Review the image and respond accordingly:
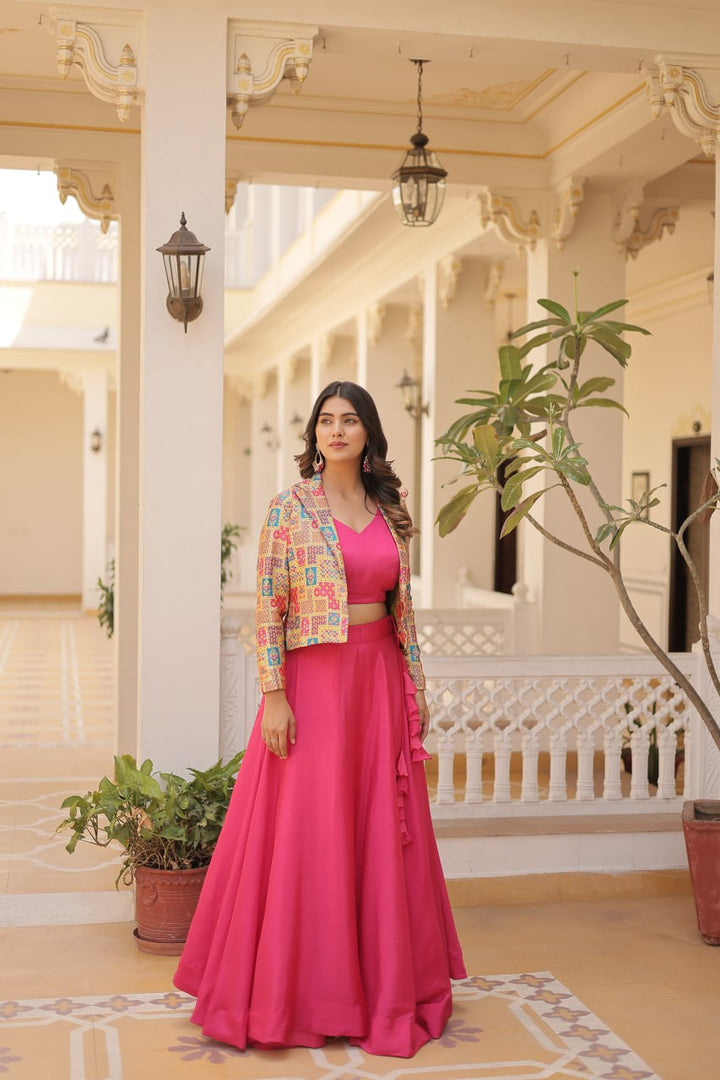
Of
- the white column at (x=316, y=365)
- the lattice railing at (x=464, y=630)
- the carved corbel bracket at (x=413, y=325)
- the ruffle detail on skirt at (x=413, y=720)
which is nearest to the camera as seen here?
the ruffle detail on skirt at (x=413, y=720)

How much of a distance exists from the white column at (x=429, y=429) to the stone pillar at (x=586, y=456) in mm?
1826

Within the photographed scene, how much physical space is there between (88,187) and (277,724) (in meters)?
4.18

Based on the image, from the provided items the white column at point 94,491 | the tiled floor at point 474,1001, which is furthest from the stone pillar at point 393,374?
the white column at point 94,491

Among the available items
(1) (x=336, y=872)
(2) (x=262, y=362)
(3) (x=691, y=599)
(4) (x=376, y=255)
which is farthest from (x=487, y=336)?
(2) (x=262, y=362)

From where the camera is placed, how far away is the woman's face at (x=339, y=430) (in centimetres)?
360

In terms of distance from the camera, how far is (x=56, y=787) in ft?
22.1

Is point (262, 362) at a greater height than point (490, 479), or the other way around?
point (262, 362)

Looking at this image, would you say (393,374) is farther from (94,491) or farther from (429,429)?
(94,491)

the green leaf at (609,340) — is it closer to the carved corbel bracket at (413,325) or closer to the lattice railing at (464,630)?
the lattice railing at (464,630)

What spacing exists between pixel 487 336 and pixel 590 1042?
6.45 m

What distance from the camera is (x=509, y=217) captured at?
723cm

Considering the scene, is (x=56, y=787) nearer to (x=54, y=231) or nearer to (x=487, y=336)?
(x=487, y=336)

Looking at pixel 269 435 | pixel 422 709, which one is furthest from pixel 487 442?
pixel 269 435

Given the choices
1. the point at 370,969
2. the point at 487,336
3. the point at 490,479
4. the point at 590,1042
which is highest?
the point at 487,336
